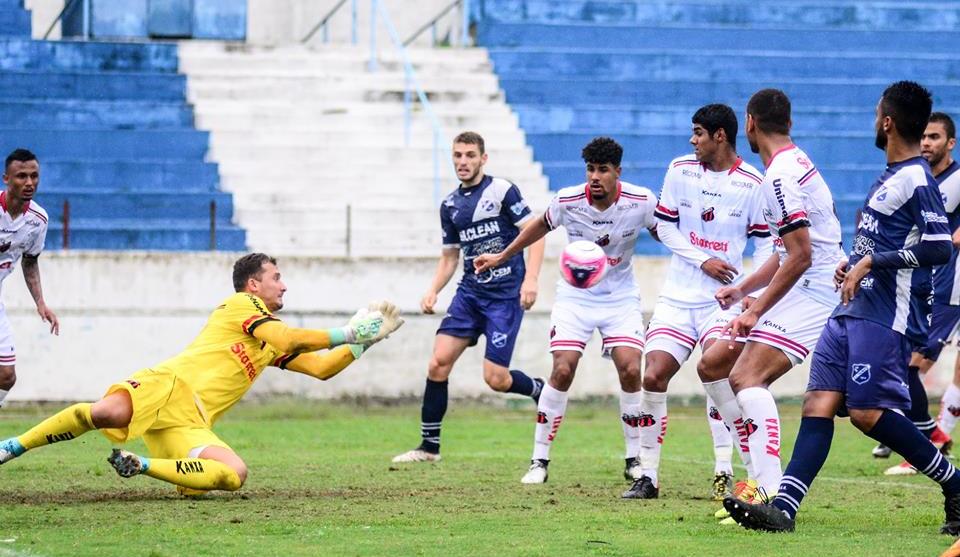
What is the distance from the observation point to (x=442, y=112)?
2247 cm

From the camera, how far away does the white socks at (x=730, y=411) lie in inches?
359

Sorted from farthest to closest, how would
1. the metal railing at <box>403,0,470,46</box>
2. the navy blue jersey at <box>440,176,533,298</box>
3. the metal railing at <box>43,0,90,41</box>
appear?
the metal railing at <box>403,0,470,46</box>, the metal railing at <box>43,0,90,41</box>, the navy blue jersey at <box>440,176,533,298</box>

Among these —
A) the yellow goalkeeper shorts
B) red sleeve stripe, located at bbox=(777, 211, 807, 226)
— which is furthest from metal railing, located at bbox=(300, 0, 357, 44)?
red sleeve stripe, located at bbox=(777, 211, 807, 226)

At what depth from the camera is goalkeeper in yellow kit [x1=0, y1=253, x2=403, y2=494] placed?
8.84 m

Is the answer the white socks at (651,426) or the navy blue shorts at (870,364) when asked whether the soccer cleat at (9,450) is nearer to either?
the white socks at (651,426)

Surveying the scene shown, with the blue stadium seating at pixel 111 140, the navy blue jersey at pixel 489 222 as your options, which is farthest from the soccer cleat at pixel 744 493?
the blue stadium seating at pixel 111 140

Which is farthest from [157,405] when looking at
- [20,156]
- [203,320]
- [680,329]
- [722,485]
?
[203,320]

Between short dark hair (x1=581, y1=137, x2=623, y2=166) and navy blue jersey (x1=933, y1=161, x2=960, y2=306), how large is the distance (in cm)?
213

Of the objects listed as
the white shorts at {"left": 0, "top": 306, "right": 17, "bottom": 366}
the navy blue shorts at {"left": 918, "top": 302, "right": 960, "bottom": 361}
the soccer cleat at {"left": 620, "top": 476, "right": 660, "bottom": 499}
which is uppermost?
the navy blue shorts at {"left": 918, "top": 302, "right": 960, "bottom": 361}

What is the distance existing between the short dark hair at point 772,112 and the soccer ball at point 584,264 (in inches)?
87.8

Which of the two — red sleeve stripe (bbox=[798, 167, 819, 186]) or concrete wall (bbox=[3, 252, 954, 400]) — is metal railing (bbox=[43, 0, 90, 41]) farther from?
red sleeve stripe (bbox=[798, 167, 819, 186])

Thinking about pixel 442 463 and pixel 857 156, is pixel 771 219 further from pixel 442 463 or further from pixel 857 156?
pixel 857 156

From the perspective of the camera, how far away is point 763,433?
8141mm

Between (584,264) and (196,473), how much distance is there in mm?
2894
